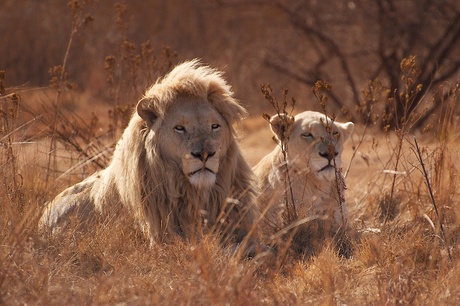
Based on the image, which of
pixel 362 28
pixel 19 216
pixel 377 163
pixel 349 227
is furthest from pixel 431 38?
pixel 19 216

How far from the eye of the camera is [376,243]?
507 cm

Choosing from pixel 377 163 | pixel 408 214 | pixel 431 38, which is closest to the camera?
pixel 408 214

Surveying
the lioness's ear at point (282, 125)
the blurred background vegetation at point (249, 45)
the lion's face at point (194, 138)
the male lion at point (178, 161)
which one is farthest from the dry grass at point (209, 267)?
the blurred background vegetation at point (249, 45)

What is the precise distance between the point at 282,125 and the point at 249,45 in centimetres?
1143

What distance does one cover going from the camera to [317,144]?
19.1 ft

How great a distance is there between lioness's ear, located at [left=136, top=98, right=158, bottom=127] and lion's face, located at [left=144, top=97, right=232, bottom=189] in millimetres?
81

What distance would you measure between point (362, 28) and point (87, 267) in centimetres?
781

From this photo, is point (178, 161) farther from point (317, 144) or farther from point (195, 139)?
point (317, 144)

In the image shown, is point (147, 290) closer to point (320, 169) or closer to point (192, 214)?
point (192, 214)

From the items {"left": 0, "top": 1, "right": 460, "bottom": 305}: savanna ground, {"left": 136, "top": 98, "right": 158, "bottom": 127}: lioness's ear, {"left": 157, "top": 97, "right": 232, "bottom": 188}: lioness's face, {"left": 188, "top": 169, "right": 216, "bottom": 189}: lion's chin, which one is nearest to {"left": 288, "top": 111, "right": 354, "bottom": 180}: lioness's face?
{"left": 0, "top": 1, "right": 460, "bottom": 305}: savanna ground

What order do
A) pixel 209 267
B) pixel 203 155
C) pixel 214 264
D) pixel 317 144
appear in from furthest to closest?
pixel 317 144, pixel 203 155, pixel 214 264, pixel 209 267

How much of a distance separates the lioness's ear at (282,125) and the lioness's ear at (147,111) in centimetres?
83

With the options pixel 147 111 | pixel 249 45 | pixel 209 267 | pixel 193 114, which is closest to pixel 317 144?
pixel 193 114

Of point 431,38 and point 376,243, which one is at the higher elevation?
point 431,38
